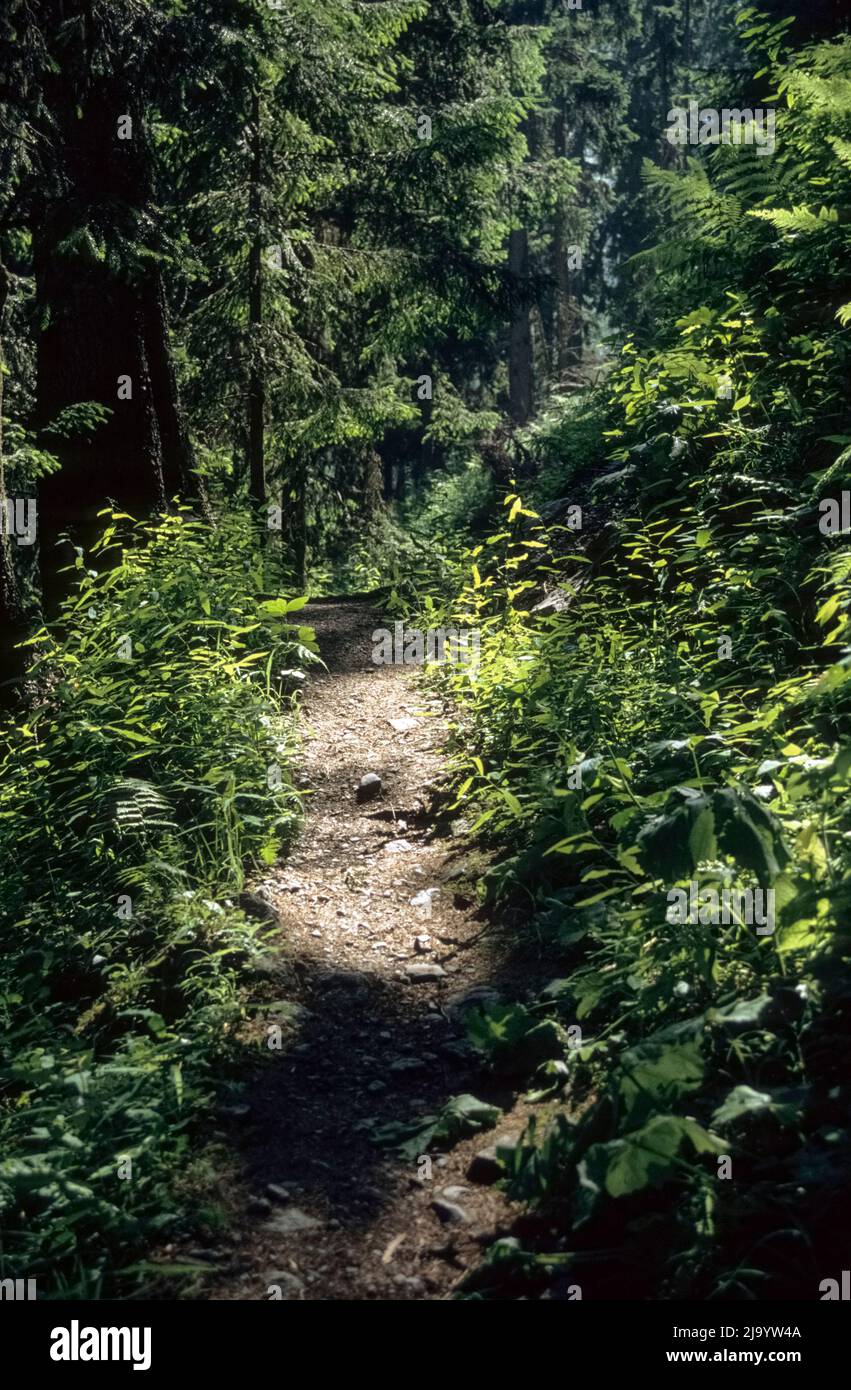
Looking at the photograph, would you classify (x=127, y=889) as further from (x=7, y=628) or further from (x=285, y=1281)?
(x=7, y=628)

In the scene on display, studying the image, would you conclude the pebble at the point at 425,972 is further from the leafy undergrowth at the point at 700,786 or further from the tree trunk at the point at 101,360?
the tree trunk at the point at 101,360

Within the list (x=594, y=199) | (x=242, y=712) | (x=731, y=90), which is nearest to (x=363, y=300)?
(x=731, y=90)

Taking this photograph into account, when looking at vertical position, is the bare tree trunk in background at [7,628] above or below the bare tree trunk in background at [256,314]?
below

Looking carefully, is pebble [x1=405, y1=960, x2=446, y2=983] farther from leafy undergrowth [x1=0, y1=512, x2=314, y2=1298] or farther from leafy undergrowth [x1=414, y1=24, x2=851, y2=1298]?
leafy undergrowth [x1=0, y1=512, x2=314, y2=1298]

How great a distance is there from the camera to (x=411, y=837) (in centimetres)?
566

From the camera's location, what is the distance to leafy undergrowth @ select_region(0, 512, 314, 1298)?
3100mm

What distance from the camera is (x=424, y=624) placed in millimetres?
9109

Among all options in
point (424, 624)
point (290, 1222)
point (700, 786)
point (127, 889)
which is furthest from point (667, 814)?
point (424, 624)

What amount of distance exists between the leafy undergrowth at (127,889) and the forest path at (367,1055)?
232 millimetres

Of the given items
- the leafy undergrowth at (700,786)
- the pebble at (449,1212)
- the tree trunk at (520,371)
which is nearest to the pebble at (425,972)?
the leafy undergrowth at (700,786)

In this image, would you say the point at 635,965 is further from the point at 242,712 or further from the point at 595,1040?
the point at 242,712

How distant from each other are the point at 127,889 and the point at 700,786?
2.63 metres

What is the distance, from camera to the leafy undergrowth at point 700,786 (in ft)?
8.63
